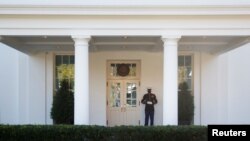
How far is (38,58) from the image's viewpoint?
1698 centimetres

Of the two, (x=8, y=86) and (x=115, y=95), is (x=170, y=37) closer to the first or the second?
(x=115, y=95)

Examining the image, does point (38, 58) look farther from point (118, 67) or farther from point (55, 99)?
point (118, 67)

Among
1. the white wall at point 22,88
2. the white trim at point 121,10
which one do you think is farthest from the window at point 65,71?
the white trim at point 121,10

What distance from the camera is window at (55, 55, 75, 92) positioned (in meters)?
17.2

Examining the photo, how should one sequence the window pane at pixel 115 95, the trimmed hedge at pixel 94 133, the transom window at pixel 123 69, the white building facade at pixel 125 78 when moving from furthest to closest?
the window pane at pixel 115 95 → the transom window at pixel 123 69 → the white building facade at pixel 125 78 → the trimmed hedge at pixel 94 133

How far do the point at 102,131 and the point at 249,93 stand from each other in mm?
8379

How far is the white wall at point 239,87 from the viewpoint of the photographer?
16.9 m

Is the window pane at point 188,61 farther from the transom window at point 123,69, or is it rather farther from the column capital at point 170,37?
the column capital at point 170,37

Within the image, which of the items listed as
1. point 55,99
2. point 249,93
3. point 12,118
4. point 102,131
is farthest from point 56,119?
point 249,93

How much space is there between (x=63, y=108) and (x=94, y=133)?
5.73 meters

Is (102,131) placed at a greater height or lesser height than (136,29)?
lesser

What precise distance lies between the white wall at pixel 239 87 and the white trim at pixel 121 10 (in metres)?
5.84

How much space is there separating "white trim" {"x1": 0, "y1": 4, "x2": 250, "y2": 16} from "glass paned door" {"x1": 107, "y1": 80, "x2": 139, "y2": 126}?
627 centimetres
